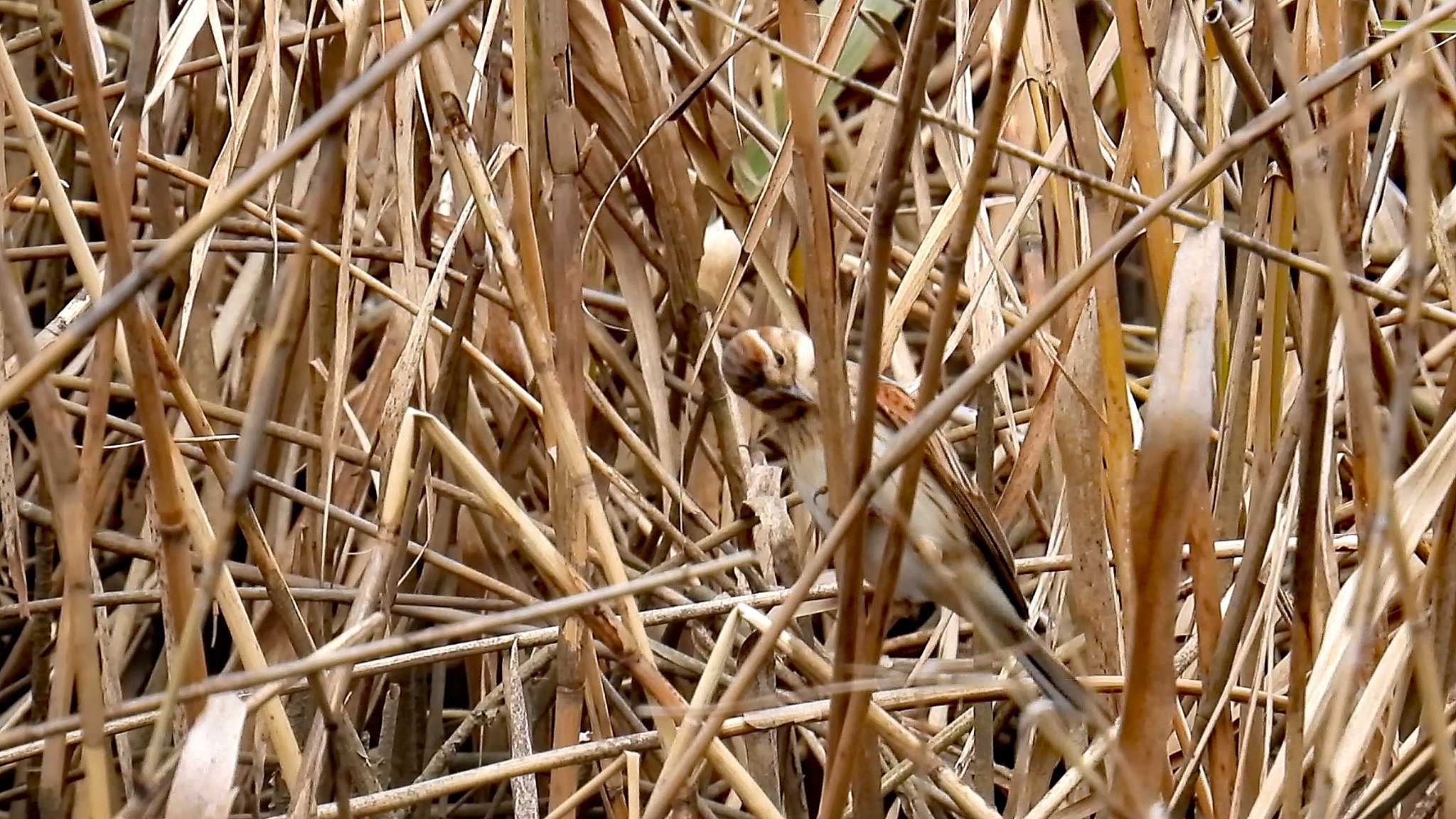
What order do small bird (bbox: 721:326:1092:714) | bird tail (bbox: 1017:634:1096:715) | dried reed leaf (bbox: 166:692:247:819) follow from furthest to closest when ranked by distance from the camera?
small bird (bbox: 721:326:1092:714) → bird tail (bbox: 1017:634:1096:715) → dried reed leaf (bbox: 166:692:247:819)

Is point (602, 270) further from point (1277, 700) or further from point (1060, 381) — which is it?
point (1277, 700)

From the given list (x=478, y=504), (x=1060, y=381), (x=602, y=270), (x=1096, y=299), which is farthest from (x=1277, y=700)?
(x=602, y=270)

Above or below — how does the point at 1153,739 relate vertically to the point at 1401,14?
below

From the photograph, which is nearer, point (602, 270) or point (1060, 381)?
point (1060, 381)

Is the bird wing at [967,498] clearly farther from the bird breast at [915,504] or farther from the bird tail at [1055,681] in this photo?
the bird tail at [1055,681]

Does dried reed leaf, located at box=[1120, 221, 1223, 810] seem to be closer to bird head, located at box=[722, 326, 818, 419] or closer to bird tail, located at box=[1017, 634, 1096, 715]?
bird tail, located at box=[1017, 634, 1096, 715]

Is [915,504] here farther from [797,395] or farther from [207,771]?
[207,771]

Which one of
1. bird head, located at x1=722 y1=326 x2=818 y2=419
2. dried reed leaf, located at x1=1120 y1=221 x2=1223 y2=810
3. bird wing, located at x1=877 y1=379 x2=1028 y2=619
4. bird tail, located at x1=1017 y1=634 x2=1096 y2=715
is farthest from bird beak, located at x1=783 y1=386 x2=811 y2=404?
dried reed leaf, located at x1=1120 y1=221 x2=1223 y2=810
